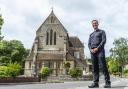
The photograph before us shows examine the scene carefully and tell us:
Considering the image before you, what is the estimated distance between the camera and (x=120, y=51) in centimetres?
10694

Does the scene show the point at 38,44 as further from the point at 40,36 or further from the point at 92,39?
the point at 92,39

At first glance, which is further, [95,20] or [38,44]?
[38,44]

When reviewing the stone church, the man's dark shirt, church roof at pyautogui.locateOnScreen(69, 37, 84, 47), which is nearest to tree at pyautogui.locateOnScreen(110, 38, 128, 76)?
church roof at pyautogui.locateOnScreen(69, 37, 84, 47)

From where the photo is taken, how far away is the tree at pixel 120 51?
4183 inches

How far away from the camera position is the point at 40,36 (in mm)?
87188

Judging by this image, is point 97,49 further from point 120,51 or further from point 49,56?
point 120,51

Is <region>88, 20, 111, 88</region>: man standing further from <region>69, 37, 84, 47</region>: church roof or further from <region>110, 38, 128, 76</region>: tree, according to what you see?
<region>110, 38, 128, 76</region>: tree

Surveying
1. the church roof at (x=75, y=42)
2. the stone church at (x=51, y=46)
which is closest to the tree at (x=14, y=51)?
the church roof at (x=75, y=42)

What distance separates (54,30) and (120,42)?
28367 millimetres

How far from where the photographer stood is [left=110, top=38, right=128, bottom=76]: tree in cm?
10625

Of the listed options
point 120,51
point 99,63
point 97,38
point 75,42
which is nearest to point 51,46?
point 75,42

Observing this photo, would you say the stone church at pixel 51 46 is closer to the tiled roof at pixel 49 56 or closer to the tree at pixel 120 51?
the tiled roof at pixel 49 56

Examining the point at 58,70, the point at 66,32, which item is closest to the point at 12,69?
the point at 58,70

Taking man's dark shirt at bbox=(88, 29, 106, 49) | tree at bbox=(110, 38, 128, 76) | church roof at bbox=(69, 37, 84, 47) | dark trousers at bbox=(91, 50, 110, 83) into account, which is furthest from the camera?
tree at bbox=(110, 38, 128, 76)
